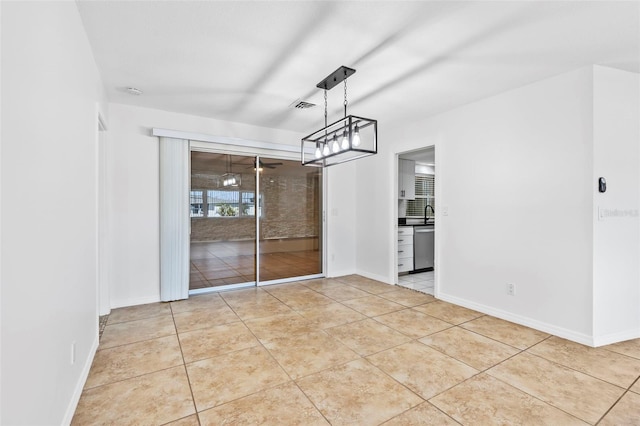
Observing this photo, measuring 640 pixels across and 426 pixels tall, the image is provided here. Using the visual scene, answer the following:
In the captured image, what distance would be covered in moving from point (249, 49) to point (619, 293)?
403 cm

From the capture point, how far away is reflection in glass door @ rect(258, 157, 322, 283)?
482 centimetres

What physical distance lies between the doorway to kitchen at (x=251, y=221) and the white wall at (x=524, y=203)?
215cm

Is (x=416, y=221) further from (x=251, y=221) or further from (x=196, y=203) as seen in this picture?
(x=196, y=203)

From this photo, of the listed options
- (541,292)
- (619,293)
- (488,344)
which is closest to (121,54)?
(488,344)

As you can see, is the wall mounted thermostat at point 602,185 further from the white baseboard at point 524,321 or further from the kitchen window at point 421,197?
the kitchen window at point 421,197

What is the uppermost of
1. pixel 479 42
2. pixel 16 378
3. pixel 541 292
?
pixel 479 42

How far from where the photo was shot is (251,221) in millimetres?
4699

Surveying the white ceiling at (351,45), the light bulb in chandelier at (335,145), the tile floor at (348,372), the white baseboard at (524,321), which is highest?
the white ceiling at (351,45)

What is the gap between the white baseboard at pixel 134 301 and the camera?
3.70 metres

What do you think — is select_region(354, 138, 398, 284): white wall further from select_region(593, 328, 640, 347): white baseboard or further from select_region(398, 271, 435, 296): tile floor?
select_region(593, 328, 640, 347): white baseboard

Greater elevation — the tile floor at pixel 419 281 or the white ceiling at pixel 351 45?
the white ceiling at pixel 351 45

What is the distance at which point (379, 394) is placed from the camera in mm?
1980


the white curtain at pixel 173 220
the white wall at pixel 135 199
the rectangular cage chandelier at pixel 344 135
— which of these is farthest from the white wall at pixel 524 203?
the white wall at pixel 135 199

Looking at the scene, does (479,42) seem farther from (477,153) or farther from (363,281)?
(363,281)
